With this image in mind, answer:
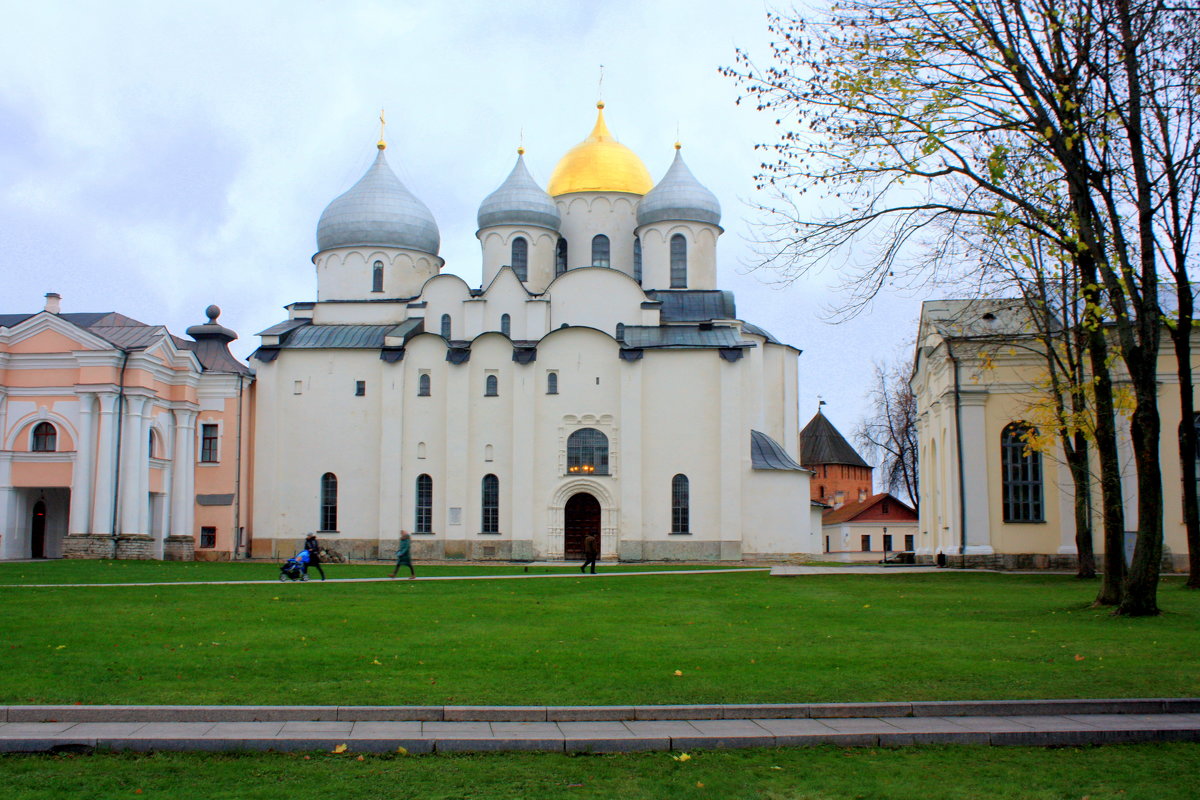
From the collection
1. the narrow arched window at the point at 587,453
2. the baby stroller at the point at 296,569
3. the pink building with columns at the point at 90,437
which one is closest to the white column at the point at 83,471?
the pink building with columns at the point at 90,437

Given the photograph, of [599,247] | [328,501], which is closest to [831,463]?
[599,247]

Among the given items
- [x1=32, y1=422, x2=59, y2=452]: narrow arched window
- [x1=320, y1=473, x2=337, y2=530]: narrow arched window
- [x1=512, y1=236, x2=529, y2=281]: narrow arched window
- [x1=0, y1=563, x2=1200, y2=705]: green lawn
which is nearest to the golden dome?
[x1=512, y1=236, x2=529, y2=281]: narrow arched window

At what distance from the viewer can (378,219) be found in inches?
2056

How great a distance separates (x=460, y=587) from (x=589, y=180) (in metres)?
31.5

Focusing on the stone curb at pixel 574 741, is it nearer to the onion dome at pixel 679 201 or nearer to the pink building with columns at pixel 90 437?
the pink building with columns at pixel 90 437

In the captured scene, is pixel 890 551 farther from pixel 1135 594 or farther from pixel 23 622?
pixel 23 622

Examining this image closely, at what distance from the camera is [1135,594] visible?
18.9m

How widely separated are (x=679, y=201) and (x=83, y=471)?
2654cm

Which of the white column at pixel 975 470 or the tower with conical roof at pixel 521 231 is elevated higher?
the tower with conical roof at pixel 521 231

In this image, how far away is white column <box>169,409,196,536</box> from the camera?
45.7 meters

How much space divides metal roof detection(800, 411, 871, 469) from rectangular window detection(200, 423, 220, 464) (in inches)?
1856

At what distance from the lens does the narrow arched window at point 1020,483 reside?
38.1m

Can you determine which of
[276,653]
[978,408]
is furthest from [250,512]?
[276,653]

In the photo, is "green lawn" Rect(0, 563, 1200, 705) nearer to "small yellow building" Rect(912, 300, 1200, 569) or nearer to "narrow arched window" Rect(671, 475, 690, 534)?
"small yellow building" Rect(912, 300, 1200, 569)
